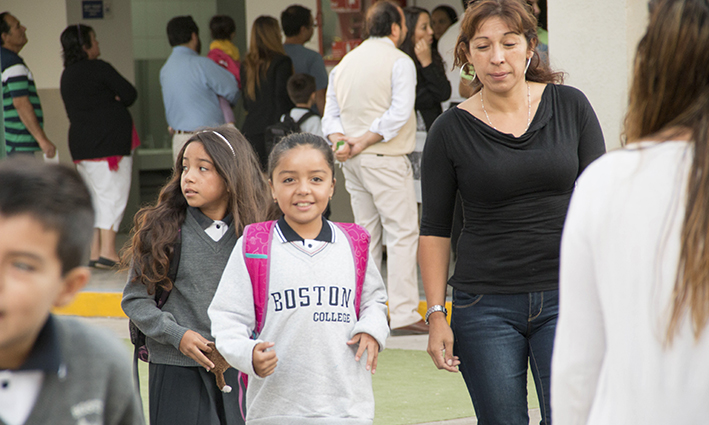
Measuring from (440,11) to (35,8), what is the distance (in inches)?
176

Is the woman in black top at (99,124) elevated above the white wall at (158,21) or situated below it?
below

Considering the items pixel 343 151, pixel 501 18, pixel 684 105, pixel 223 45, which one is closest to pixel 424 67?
pixel 343 151

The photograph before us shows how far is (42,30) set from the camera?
935cm

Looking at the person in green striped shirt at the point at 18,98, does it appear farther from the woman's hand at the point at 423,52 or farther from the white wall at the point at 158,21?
the white wall at the point at 158,21

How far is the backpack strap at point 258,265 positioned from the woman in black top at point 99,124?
535 centimetres

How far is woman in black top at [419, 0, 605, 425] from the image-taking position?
2.65 metres

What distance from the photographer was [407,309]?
19.3 feet

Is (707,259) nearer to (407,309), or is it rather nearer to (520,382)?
(520,382)

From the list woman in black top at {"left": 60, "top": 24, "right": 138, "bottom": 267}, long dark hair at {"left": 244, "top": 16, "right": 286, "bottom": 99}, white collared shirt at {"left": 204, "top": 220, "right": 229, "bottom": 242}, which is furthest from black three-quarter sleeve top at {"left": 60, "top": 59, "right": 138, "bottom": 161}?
Result: white collared shirt at {"left": 204, "top": 220, "right": 229, "bottom": 242}

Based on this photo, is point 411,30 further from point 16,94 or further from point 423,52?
point 16,94

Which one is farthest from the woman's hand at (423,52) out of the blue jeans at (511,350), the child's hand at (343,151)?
the blue jeans at (511,350)

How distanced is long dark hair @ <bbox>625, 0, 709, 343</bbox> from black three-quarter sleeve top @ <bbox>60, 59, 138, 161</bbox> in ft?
21.8

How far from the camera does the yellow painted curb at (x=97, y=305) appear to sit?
7020 mm

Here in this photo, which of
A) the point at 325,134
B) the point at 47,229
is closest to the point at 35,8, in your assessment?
the point at 325,134
